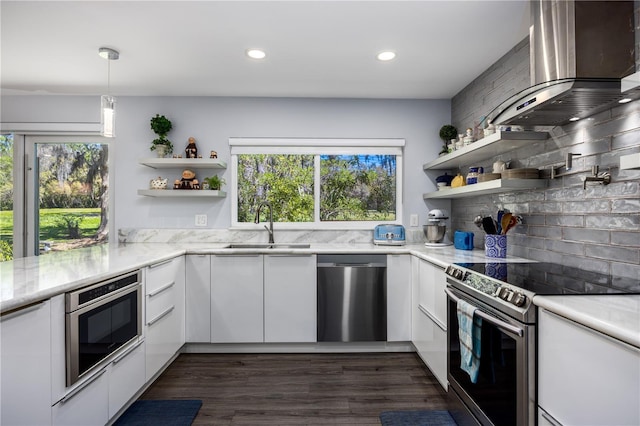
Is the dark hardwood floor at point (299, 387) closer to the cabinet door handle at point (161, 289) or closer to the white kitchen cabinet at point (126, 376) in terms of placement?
the white kitchen cabinet at point (126, 376)

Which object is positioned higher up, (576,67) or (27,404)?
(576,67)

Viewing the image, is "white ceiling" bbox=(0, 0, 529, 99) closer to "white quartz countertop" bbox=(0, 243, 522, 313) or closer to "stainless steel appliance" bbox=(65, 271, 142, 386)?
"white quartz countertop" bbox=(0, 243, 522, 313)

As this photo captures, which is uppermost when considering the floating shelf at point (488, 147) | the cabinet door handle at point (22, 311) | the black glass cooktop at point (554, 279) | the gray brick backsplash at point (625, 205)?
the floating shelf at point (488, 147)

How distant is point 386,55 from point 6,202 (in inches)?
150

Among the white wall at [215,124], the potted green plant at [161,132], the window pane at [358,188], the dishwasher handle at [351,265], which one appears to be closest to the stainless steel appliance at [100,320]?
the dishwasher handle at [351,265]

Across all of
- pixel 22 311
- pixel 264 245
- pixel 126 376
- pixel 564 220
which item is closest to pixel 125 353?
pixel 126 376

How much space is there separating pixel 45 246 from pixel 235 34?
2.95 metres

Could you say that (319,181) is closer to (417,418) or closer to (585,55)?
(417,418)

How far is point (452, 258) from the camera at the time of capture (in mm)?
2336

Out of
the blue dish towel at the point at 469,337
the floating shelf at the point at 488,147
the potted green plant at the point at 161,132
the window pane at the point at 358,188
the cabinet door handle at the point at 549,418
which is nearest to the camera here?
the cabinet door handle at the point at 549,418

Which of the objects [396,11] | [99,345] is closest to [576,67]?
[396,11]

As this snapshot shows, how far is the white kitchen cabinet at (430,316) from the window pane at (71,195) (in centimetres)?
305

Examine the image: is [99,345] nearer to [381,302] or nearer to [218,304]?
[218,304]

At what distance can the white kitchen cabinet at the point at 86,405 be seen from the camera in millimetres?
1484
